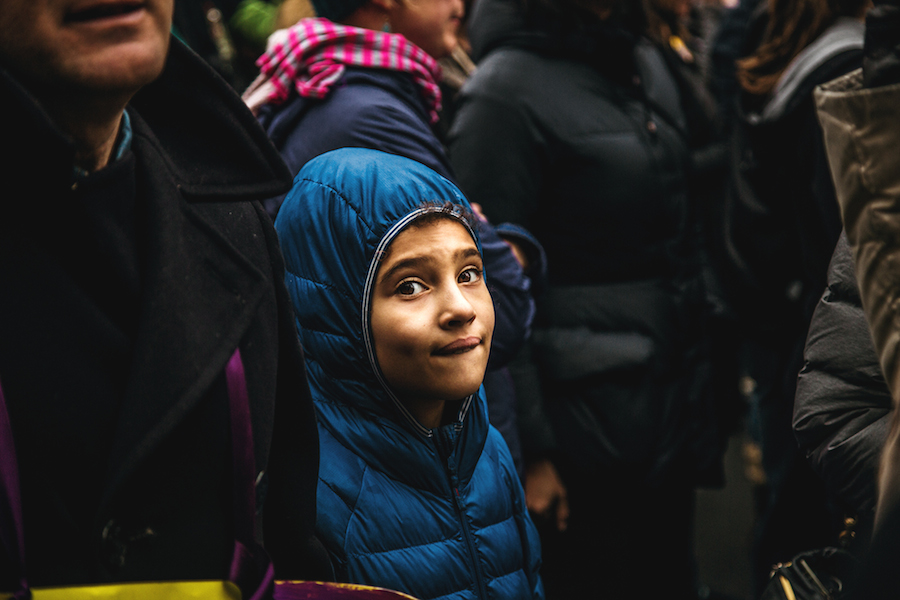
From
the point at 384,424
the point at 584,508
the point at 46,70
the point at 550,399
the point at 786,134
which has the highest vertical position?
the point at 46,70

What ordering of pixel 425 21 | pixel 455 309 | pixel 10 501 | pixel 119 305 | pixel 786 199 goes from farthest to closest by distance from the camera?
pixel 786 199, pixel 425 21, pixel 455 309, pixel 119 305, pixel 10 501

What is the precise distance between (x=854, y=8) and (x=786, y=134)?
0.48 m

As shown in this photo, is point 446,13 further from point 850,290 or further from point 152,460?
point 152,460

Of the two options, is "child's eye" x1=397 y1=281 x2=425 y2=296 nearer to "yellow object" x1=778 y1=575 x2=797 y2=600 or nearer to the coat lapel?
the coat lapel

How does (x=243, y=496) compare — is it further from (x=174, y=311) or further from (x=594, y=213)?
(x=594, y=213)

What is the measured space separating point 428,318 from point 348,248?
193 millimetres

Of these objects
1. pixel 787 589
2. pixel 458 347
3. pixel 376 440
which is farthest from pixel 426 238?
pixel 787 589

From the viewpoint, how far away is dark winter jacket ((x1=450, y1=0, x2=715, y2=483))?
7.64ft

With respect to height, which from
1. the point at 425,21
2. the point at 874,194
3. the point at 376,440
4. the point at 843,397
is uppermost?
the point at 874,194

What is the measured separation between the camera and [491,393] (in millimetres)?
1951

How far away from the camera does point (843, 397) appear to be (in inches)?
58.4

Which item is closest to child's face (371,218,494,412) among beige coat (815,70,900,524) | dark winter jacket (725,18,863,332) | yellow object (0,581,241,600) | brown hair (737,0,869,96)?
yellow object (0,581,241,600)

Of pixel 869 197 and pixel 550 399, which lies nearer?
pixel 869 197

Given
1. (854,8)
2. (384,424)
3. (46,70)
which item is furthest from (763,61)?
(46,70)
